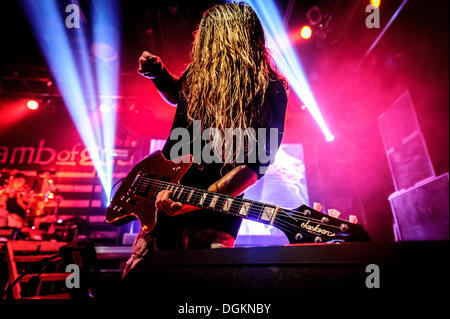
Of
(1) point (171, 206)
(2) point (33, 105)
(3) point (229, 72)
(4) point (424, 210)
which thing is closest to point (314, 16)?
(4) point (424, 210)

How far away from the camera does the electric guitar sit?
50.3 inches

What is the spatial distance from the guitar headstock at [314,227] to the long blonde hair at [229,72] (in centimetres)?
46

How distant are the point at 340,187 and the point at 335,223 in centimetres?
678

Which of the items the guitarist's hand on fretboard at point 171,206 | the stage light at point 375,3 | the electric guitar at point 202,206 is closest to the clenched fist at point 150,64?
the electric guitar at point 202,206

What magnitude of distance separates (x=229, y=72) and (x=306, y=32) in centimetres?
486

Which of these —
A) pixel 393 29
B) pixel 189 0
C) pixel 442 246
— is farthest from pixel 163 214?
pixel 393 29

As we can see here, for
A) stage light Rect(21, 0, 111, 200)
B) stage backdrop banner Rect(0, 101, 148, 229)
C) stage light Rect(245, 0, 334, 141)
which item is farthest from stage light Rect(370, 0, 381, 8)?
stage backdrop banner Rect(0, 101, 148, 229)

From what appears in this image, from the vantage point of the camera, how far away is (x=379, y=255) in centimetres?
68

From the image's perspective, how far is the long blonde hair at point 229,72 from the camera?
160 centimetres

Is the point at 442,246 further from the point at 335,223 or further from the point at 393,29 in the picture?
the point at 393,29

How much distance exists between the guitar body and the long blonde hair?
343mm

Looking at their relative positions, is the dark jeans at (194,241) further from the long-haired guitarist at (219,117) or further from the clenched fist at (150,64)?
the clenched fist at (150,64)

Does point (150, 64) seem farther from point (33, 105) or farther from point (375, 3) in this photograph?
point (33, 105)

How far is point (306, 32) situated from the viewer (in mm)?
5711
